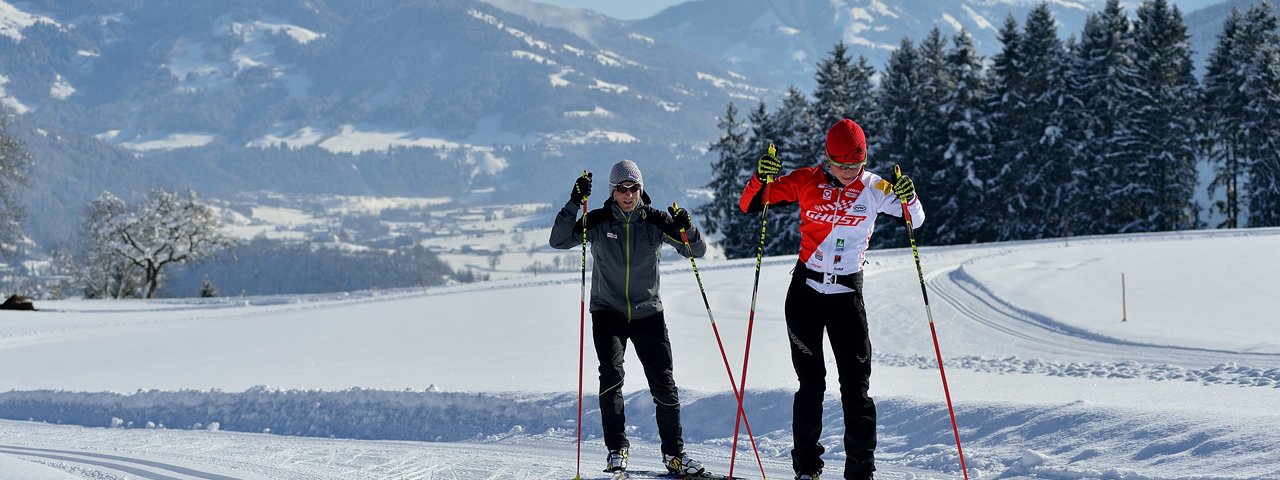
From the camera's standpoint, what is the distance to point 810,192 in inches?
231

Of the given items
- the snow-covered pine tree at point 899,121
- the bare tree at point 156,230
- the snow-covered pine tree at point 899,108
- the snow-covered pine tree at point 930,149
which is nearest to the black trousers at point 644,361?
the snow-covered pine tree at point 930,149

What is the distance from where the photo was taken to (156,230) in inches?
2271

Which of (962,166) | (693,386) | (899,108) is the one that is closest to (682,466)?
(693,386)

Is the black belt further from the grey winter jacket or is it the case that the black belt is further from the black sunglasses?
the black sunglasses

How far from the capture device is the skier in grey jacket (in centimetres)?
663

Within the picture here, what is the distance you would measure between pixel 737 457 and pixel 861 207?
273 cm

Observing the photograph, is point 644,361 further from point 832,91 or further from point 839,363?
point 832,91

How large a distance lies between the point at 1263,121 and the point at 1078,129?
309 inches

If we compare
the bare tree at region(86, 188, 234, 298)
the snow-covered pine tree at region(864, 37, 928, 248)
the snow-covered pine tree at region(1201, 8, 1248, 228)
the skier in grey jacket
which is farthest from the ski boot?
the bare tree at region(86, 188, 234, 298)

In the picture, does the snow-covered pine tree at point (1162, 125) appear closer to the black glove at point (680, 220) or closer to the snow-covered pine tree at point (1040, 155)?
the snow-covered pine tree at point (1040, 155)

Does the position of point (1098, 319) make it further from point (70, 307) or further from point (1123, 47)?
point (70, 307)

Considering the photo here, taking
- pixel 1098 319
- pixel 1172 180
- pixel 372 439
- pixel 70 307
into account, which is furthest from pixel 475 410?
pixel 1172 180

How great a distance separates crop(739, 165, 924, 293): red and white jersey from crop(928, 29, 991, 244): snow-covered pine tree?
4111 cm

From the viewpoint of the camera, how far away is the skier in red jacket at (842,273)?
580 centimetres
